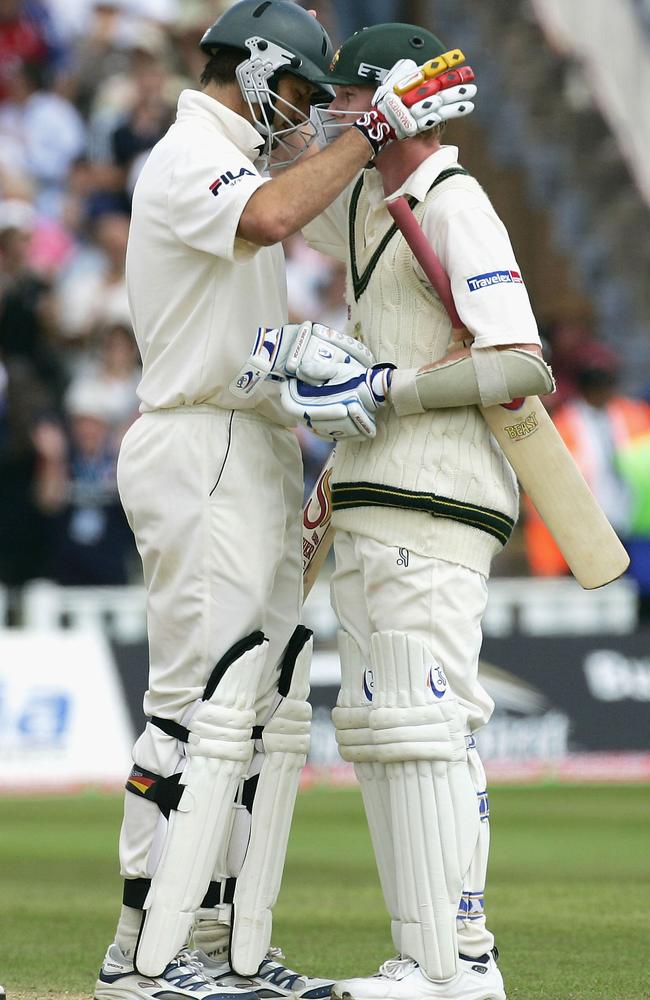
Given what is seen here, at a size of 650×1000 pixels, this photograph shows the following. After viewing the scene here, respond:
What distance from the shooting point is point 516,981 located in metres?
4.66

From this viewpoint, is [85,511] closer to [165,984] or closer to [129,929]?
[129,929]

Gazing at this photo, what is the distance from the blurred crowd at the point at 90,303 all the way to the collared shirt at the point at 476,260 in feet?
21.1

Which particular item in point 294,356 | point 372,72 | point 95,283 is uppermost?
point 372,72

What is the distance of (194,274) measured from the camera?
434 centimetres

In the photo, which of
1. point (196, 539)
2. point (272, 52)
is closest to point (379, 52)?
point (272, 52)

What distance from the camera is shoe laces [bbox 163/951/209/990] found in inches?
164

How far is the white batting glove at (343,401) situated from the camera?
4.21 metres

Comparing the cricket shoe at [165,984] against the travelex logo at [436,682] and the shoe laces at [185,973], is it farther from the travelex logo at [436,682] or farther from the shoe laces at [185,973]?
the travelex logo at [436,682]

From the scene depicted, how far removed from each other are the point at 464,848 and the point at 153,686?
83 cm

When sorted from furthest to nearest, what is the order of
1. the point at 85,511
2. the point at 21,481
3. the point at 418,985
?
the point at 85,511, the point at 21,481, the point at 418,985

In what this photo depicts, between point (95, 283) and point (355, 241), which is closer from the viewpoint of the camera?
point (355, 241)

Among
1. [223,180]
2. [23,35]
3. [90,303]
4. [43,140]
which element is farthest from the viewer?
[23,35]

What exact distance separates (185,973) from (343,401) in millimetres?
1365

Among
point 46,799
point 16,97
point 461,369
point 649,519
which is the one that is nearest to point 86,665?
point 46,799
